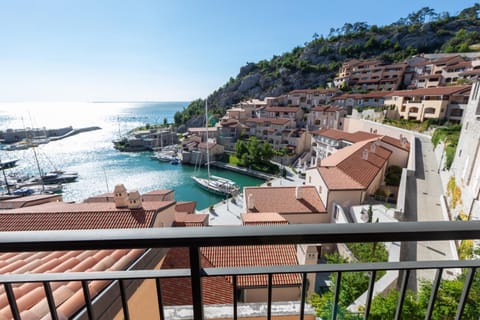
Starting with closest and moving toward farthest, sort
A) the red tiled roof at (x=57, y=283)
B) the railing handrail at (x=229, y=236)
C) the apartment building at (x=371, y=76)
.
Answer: the railing handrail at (x=229, y=236) < the red tiled roof at (x=57, y=283) < the apartment building at (x=371, y=76)

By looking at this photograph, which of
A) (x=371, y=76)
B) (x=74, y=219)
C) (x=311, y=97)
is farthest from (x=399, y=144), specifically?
(x=371, y=76)

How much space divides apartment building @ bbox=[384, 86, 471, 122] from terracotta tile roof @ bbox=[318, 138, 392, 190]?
1010cm

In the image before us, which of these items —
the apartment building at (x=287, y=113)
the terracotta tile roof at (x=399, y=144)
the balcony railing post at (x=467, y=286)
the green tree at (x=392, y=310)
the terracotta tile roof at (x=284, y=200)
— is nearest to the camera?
the balcony railing post at (x=467, y=286)

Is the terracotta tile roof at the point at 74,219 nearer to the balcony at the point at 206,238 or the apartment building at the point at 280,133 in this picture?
the balcony at the point at 206,238

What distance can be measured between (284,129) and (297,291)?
2816cm

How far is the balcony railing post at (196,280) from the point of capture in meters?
0.91

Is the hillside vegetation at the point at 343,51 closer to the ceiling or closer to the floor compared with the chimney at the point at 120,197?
closer to the ceiling

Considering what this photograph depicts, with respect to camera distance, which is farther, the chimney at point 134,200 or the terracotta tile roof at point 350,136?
the terracotta tile roof at point 350,136

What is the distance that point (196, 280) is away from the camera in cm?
97

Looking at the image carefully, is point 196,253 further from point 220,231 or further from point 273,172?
point 273,172

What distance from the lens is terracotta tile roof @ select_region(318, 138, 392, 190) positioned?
1271cm

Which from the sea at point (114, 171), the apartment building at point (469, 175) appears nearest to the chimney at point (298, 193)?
the apartment building at point (469, 175)

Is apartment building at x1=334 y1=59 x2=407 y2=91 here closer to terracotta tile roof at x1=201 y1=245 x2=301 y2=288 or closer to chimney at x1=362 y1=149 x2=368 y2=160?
chimney at x1=362 y1=149 x2=368 y2=160

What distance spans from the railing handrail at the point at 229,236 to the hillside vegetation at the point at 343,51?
5238 cm
